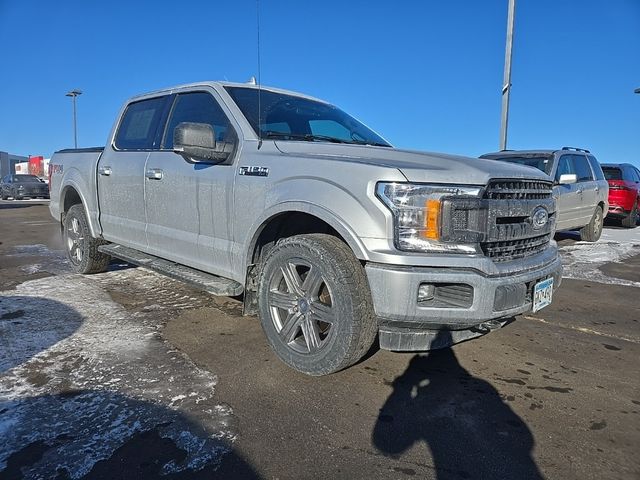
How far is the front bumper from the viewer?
2.46 meters

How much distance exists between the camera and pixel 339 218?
267cm

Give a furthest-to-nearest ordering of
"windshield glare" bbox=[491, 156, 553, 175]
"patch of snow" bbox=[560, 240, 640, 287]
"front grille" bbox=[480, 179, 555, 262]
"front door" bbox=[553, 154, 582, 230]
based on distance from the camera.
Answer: "front door" bbox=[553, 154, 582, 230] → "windshield glare" bbox=[491, 156, 553, 175] → "patch of snow" bbox=[560, 240, 640, 287] → "front grille" bbox=[480, 179, 555, 262]

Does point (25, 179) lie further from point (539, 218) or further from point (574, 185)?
point (539, 218)

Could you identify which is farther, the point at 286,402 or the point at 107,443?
the point at 286,402

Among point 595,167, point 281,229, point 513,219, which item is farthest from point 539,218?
point 595,167

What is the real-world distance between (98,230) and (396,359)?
3761 millimetres

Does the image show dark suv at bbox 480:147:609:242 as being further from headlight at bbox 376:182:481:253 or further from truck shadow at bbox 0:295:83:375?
truck shadow at bbox 0:295:83:375

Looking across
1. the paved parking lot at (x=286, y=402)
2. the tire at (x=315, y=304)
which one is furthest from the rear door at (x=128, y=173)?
the tire at (x=315, y=304)

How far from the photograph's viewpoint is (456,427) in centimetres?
237

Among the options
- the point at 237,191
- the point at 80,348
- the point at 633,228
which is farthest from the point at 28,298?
the point at 633,228

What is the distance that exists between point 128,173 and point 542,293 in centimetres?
381

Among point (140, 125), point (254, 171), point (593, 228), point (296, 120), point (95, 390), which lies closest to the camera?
point (95, 390)

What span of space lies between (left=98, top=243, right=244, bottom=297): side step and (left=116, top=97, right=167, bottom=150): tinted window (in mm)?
1061

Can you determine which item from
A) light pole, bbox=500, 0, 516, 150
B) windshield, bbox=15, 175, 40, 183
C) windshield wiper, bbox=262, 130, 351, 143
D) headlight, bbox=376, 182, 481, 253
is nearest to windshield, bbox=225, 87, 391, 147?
windshield wiper, bbox=262, 130, 351, 143
